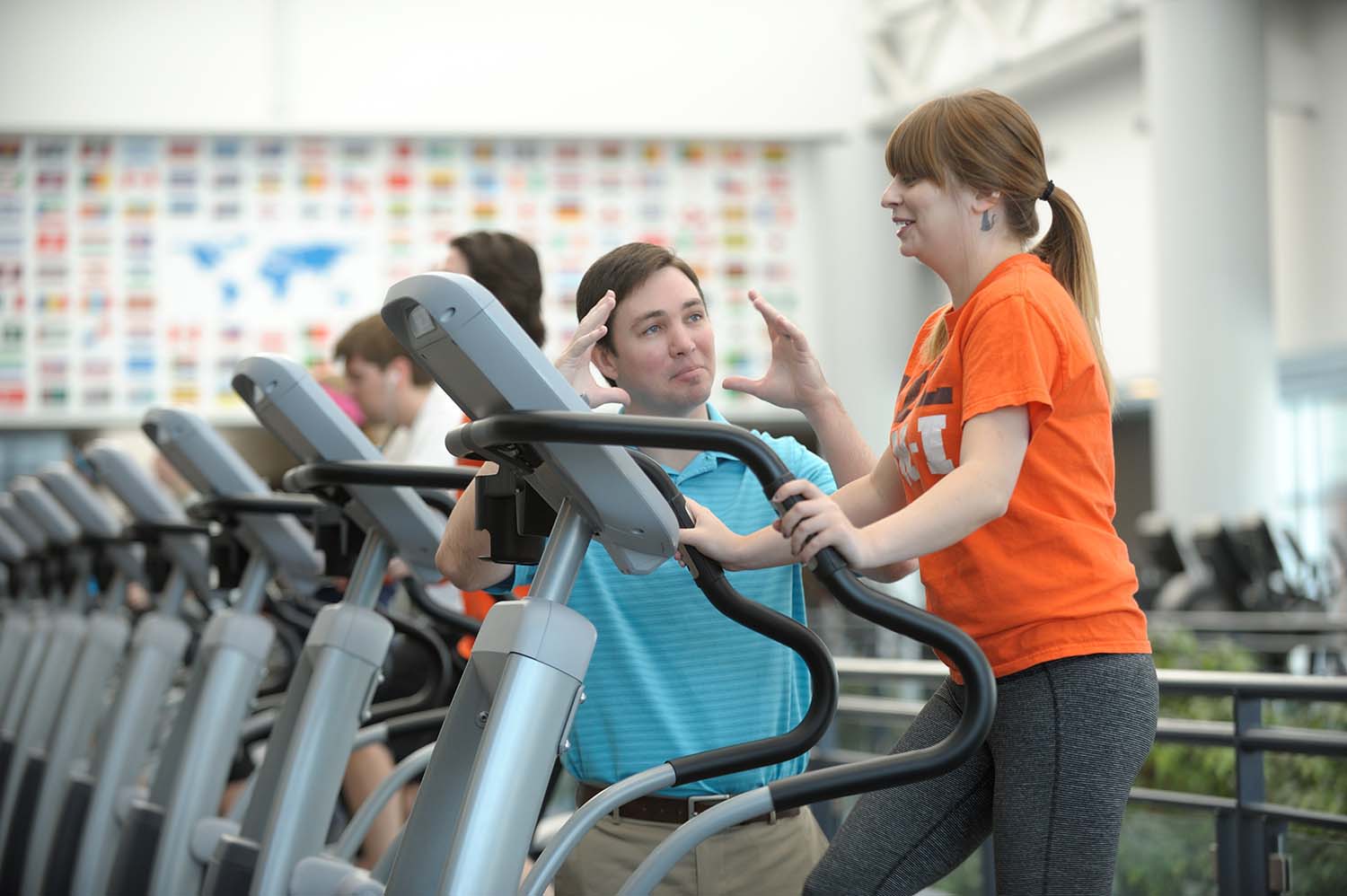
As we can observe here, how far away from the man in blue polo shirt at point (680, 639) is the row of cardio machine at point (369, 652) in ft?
0.41

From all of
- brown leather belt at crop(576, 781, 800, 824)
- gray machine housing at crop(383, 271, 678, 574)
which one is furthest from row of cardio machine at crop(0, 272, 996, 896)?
brown leather belt at crop(576, 781, 800, 824)

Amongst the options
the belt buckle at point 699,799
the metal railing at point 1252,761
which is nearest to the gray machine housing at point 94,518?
the belt buckle at point 699,799

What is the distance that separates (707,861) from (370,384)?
1835 millimetres

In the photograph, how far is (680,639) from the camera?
73.8 inches

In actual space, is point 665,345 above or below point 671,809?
above

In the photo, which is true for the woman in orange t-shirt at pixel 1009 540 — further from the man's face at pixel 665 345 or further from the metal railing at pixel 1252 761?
the metal railing at pixel 1252 761

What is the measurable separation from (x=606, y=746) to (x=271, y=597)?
128cm

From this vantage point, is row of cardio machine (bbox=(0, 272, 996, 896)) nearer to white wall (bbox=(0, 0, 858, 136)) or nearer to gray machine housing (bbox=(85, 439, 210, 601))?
gray machine housing (bbox=(85, 439, 210, 601))

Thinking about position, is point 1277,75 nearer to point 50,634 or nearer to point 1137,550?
point 1137,550

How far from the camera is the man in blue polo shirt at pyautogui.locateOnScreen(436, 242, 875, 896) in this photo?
1.84m

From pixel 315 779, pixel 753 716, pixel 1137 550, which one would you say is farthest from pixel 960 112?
pixel 1137 550

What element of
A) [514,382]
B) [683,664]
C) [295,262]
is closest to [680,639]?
[683,664]

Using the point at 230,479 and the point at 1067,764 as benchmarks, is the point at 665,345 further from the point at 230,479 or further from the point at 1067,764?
the point at 230,479

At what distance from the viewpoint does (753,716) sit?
186 centimetres
